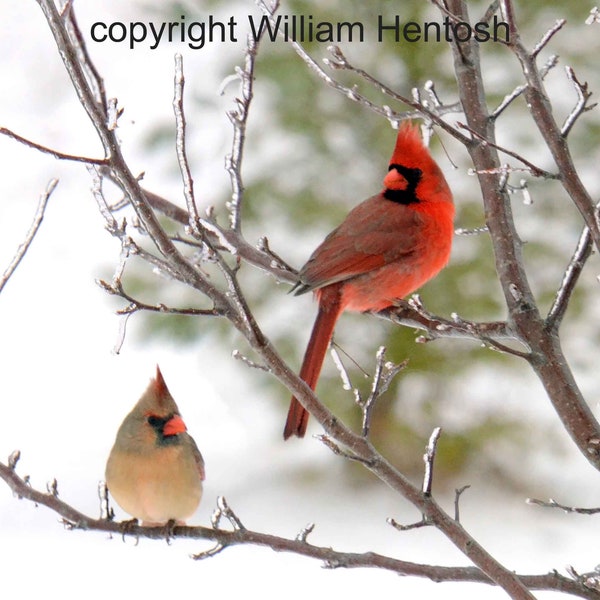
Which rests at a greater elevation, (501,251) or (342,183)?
(342,183)

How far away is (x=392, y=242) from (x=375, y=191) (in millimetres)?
1764

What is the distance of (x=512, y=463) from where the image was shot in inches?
180

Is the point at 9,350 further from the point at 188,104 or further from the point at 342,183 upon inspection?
the point at 342,183

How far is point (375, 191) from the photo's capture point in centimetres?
404

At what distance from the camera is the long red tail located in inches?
61.1

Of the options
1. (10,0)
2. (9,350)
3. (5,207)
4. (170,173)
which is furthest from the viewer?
(10,0)

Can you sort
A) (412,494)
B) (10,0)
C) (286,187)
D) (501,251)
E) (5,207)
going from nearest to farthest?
1. (412,494)
2. (501,251)
3. (286,187)
4. (5,207)
5. (10,0)

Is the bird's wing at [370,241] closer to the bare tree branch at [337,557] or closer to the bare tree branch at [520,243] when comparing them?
the bare tree branch at [520,243]

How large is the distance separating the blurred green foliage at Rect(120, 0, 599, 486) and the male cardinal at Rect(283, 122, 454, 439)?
1.52 m

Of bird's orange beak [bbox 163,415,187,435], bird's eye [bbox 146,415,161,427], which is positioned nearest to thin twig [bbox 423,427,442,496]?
bird's orange beak [bbox 163,415,187,435]

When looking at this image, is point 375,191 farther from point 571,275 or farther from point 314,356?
point 571,275

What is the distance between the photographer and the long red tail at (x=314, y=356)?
5.09ft

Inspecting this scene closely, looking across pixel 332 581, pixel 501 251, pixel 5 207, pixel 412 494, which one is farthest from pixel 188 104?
pixel 412 494

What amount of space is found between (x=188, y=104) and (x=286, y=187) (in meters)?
0.68
